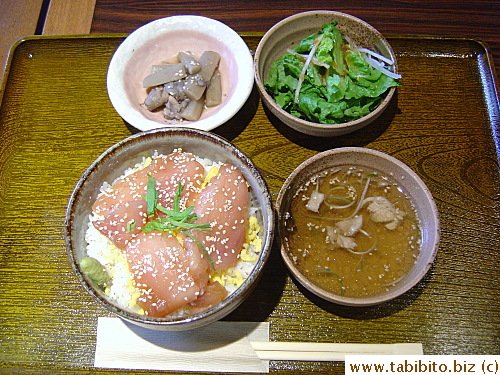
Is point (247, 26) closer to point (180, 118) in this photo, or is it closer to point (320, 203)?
point (180, 118)

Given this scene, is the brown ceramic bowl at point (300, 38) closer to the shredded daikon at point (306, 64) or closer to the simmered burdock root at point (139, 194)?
the shredded daikon at point (306, 64)

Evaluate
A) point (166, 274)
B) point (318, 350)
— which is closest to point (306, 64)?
point (166, 274)

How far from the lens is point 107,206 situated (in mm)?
1762

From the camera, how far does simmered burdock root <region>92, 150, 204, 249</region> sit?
68.4 inches

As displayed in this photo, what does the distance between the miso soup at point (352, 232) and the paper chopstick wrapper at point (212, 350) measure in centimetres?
28

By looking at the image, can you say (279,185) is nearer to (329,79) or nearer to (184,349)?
(329,79)

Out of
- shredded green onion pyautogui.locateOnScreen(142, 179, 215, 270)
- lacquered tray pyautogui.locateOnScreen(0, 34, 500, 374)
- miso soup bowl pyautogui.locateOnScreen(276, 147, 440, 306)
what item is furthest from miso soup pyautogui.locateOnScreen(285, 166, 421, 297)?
shredded green onion pyautogui.locateOnScreen(142, 179, 215, 270)

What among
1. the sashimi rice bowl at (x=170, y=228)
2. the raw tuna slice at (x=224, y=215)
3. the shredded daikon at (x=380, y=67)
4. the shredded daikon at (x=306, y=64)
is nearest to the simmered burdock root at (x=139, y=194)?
the sashimi rice bowl at (x=170, y=228)

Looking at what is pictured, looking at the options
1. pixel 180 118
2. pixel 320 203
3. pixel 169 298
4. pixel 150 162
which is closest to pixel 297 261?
pixel 320 203

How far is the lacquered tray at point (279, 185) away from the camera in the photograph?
6.12 feet

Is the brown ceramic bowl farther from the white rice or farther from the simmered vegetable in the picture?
the white rice

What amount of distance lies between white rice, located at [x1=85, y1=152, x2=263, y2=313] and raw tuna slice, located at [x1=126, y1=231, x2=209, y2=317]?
0.32 ft

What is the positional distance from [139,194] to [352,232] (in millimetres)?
995

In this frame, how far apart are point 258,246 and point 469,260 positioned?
1063 millimetres
